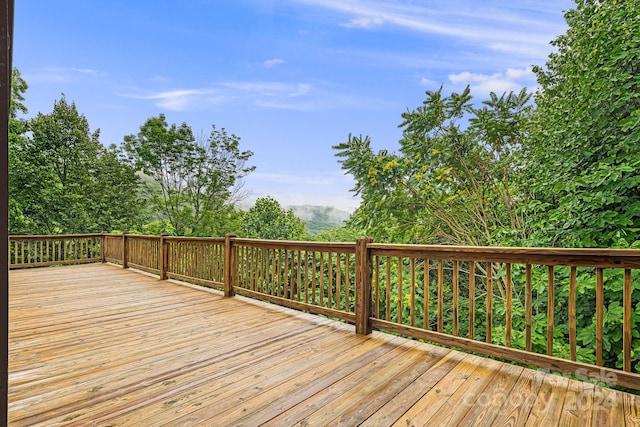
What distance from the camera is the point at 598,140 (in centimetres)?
397

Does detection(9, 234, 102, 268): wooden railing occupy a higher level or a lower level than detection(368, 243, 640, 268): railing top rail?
lower

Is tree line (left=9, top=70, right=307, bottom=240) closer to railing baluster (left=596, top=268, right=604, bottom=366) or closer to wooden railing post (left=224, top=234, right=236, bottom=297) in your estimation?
wooden railing post (left=224, top=234, right=236, bottom=297)

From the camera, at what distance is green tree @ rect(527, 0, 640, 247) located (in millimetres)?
3445

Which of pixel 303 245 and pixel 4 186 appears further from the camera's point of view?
pixel 303 245

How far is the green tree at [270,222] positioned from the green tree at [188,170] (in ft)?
3.64

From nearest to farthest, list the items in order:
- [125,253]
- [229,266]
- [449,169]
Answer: [229,266], [449,169], [125,253]

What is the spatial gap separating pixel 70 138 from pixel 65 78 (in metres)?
2.20

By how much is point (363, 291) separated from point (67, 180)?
13.9 m

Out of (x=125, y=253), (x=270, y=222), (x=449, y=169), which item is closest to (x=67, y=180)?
(x=125, y=253)

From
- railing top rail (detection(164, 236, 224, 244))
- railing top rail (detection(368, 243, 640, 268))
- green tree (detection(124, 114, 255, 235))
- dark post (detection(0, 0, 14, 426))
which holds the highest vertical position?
green tree (detection(124, 114, 255, 235))

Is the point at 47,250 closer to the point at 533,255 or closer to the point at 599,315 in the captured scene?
the point at 533,255

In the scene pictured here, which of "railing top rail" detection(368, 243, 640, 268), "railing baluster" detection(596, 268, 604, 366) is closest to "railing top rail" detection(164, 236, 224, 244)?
"railing top rail" detection(368, 243, 640, 268)

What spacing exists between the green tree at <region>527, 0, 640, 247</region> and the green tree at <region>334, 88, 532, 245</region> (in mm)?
1101

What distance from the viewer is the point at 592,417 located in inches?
64.8
